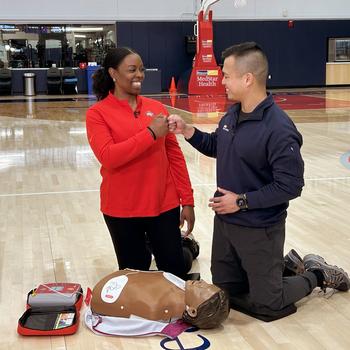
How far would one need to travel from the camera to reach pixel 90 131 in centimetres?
340

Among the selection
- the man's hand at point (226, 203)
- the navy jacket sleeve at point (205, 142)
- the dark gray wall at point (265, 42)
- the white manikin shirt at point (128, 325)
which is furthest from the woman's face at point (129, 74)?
the dark gray wall at point (265, 42)

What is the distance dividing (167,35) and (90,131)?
22.9m

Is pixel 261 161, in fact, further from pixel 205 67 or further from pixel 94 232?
pixel 205 67

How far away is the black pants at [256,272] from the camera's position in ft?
10.5

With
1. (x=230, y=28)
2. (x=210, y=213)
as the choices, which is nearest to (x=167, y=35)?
(x=230, y=28)

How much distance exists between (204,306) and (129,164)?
93 centimetres

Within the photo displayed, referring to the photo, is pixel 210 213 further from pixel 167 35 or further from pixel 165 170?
pixel 167 35

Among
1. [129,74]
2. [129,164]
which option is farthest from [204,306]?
[129,74]

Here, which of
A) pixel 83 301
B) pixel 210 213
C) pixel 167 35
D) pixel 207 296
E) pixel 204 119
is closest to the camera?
pixel 207 296

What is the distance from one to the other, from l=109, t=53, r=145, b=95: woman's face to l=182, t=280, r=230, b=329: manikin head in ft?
3.83

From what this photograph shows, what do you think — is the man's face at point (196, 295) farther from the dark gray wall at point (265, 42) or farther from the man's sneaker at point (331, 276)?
the dark gray wall at point (265, 42)

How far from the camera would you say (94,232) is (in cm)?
514

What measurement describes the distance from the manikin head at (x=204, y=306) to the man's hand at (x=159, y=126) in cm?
85

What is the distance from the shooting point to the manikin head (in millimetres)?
3096
